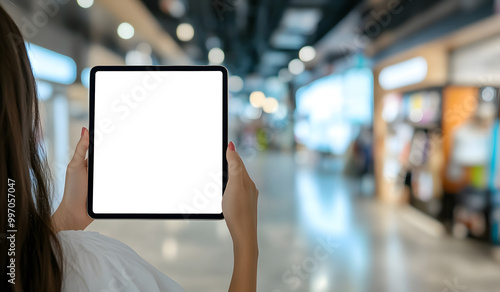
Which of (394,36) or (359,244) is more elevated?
(394,36)

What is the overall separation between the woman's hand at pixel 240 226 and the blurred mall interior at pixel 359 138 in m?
0.40

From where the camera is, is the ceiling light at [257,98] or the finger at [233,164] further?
the ceiling light at [257,98]

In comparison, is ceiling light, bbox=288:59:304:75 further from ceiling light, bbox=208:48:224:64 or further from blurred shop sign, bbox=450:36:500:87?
blurred shop sign, bbox=450:36:500:87

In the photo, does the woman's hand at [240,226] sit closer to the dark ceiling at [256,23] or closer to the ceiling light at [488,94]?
the ceiling light at [488,94]

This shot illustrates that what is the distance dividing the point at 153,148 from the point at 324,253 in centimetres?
342

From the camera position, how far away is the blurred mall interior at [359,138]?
3.65m

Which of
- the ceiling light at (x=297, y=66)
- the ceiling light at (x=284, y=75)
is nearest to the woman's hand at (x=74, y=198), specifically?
the ceiling light at (x=297, y=66)

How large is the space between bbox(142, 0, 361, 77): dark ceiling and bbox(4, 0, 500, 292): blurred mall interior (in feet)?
0.24

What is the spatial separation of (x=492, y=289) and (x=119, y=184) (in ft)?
10.8

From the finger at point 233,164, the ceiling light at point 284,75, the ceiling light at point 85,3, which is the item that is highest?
the ceiling light at point 284,75

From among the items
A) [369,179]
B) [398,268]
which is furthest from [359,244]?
[369,179]

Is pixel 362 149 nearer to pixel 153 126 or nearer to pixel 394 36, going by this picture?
pixel 394 36

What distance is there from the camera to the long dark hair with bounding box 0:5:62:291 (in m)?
0.58

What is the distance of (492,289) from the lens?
10.2 ft
